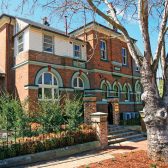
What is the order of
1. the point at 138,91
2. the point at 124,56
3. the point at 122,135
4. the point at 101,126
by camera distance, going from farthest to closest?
the point at 138,91 < the point at 124,56 < the point at 122,135 < the point at 101,126

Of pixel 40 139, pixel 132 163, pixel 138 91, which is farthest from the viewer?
pixel 138 91

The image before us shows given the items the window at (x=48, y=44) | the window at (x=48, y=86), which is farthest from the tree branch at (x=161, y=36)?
the window at (x=48, y=44)

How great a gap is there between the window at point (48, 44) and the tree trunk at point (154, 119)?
11.6m

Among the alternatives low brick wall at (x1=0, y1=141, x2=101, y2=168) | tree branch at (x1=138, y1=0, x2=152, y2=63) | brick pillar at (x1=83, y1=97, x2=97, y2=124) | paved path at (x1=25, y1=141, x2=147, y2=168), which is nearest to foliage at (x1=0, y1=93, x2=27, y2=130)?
low brick wall at (x1=0, y1=141, x2=101, y2=168)

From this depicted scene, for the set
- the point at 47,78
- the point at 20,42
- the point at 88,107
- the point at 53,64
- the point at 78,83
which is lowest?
the point at 88,107

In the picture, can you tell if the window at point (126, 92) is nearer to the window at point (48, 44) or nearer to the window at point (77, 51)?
the window at point (77, 51)

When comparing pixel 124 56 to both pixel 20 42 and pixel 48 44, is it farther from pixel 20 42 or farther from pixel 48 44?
pixel 20 42

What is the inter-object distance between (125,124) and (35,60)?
26.9 feet

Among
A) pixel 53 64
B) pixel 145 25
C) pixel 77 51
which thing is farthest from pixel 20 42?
pixel 145 25

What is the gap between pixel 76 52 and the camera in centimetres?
2175

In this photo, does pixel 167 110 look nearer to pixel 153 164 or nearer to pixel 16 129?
pixel 153 164

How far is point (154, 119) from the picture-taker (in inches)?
343

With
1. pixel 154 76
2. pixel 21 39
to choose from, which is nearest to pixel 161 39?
pixel 154 76

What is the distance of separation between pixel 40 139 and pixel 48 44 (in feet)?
33.6
